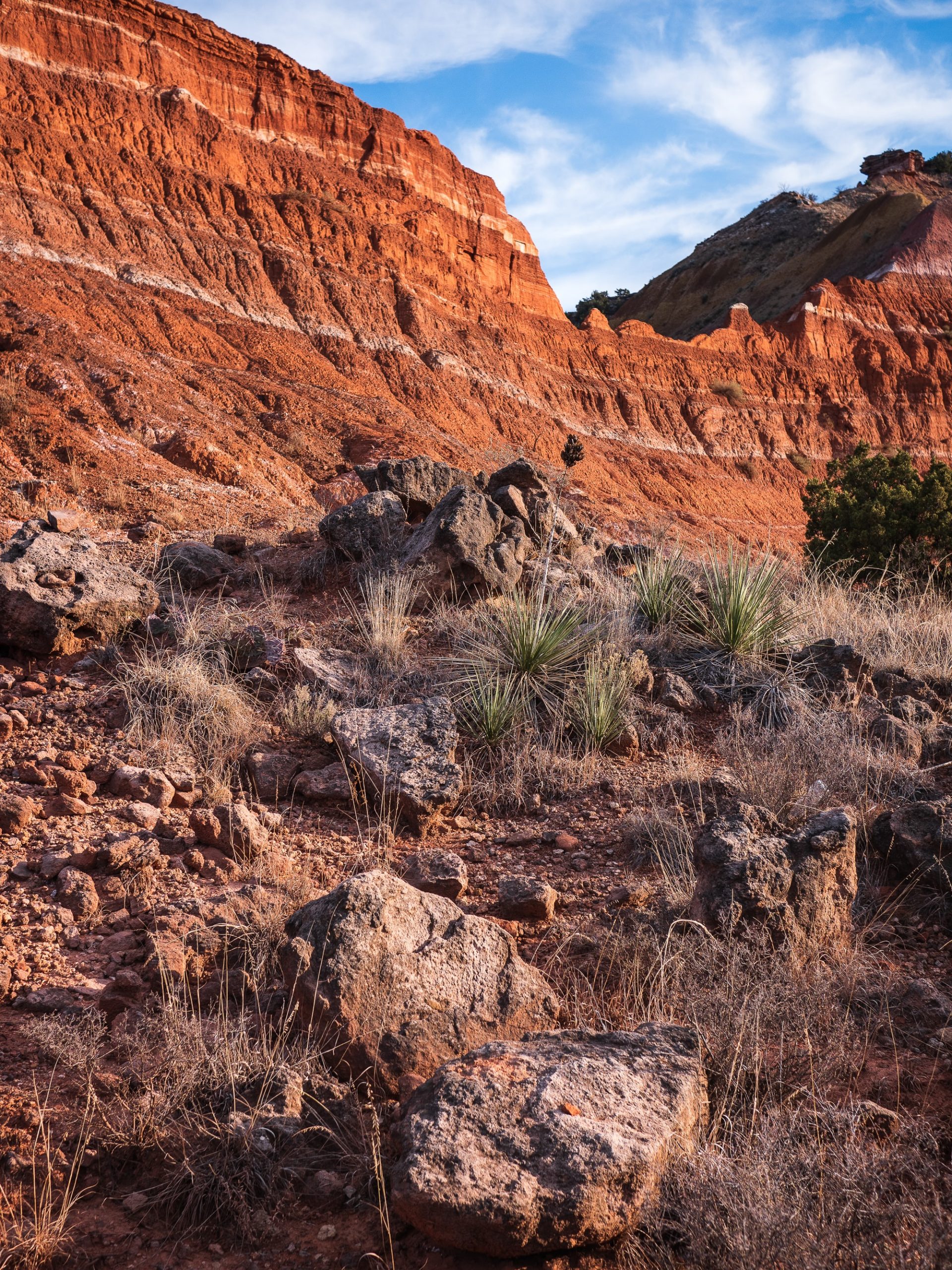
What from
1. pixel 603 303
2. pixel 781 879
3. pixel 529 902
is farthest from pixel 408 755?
pixel 603 303

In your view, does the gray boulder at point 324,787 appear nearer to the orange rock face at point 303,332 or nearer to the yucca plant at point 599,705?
the yucca plant at point 599,705

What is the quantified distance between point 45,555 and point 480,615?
9.78 ft

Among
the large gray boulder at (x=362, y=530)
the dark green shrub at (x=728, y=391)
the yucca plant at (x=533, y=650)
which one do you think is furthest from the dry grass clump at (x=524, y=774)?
the dark green shrub at (x=728, y=391)

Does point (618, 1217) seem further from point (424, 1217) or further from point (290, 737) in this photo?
point (290, 737)

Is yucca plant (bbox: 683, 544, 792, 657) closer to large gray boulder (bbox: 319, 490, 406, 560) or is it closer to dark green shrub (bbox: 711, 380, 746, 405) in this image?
large gray boulder (bbox: 319, 490, 406, 560)

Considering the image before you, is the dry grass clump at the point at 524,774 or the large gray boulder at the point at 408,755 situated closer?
the large gray boulder at the point at 408,755

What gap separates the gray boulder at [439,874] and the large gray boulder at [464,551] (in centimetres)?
312

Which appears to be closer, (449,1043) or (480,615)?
(449,1043)

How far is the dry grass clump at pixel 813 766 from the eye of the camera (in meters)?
4.07

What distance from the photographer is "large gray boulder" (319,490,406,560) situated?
7.06 meters

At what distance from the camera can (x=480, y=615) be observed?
597 centimetres

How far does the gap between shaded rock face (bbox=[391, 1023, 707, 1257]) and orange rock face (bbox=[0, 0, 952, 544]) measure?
8851 millimetres

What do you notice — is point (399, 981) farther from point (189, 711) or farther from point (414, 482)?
point (414, 482)

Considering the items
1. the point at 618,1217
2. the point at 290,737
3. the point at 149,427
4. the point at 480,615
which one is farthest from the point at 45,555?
the point at 149,427
